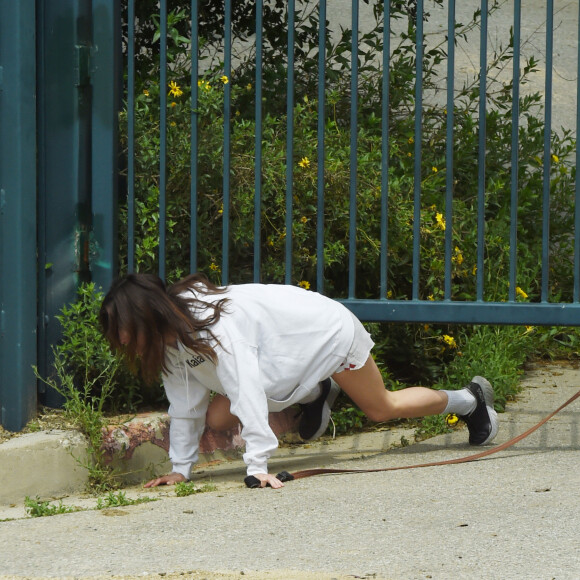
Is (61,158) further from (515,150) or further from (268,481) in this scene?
(515,150)

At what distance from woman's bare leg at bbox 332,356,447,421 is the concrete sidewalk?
0.18 m

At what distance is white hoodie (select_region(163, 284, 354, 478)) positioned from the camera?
356 cm

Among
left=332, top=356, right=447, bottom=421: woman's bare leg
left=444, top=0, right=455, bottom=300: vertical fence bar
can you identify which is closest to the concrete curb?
left=332, top=356, right=447, bottom=421: woman's bare leg

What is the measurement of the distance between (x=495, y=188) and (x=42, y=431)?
2543mm

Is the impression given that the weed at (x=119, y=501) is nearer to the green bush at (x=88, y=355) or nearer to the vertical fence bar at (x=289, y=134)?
the green bush at (x=88, y=355)

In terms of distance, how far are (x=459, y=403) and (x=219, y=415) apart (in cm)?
93

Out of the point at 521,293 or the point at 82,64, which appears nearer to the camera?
the point at 82,64

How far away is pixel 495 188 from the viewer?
16.7ft

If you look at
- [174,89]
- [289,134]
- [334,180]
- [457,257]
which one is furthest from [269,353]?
[457,257]

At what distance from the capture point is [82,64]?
13.0 feet

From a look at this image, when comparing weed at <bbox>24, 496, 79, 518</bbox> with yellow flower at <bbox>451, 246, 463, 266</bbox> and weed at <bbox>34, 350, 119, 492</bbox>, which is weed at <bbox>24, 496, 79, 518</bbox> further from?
yellow flower at <bbox>451, 246, 463, 266</bbox>

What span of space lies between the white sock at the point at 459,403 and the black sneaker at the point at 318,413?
449mm

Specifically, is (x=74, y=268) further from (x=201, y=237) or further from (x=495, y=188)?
(x=495, y=188)

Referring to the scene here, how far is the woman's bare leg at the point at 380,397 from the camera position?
3.79m
